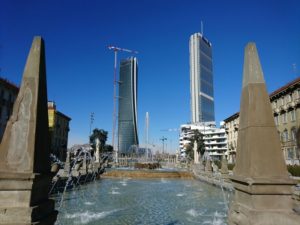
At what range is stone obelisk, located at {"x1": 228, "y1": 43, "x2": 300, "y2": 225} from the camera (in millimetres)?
5457

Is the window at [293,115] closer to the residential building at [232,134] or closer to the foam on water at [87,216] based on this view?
the residential building at [232,134]

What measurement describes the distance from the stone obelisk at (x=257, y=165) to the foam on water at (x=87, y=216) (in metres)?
8.14

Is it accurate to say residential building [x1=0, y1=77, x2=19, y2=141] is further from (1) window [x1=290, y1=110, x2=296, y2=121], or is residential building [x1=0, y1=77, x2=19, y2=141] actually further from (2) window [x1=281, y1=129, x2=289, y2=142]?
(2) window [x1=281, y1=129, x2=289, y2=142]

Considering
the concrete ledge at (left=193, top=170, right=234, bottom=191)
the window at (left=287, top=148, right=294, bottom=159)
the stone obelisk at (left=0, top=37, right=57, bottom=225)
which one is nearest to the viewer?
the stone obelisk at (left=0, top=37, right=57, bottom=225)

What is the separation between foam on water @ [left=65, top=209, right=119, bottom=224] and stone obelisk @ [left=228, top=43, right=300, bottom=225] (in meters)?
8.14

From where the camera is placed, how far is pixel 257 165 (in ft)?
18.7

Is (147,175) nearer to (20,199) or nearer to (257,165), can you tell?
(257,165)

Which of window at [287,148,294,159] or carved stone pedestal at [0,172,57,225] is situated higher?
window at [287,148,294,159]

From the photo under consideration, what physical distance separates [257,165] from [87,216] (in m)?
10.2

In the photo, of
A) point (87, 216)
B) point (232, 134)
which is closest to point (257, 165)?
point (87, 216)

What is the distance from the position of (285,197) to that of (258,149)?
106cm

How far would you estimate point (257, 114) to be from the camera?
6.07 metres

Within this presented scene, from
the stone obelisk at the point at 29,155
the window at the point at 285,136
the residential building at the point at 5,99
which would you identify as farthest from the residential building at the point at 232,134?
the stone obelisk at the point at 29,155

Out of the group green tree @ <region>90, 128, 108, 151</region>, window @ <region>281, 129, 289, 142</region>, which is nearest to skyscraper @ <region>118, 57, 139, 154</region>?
green tree @ <region>90, 128, 108, 151</region>
